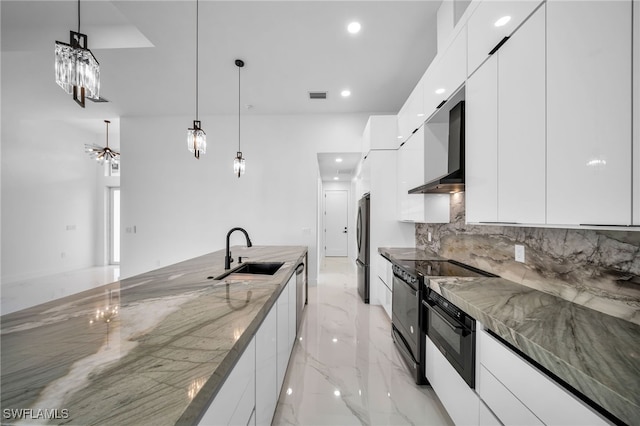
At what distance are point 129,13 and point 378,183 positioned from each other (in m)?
3.27

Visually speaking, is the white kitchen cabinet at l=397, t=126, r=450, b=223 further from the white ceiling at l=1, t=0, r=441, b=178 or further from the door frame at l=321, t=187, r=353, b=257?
the door frame at l=321, t=187, r=353, b=257

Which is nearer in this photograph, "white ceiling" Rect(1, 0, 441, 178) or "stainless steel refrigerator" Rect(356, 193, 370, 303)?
"white ceiling" Rect(1, 0, 441, 178)

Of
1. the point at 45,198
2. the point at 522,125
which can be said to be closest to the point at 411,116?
the point at 522,125

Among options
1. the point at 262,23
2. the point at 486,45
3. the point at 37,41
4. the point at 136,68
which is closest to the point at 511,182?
the point at 486,45

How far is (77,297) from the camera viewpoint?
1202mm

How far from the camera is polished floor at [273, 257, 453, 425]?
1590 millimetres

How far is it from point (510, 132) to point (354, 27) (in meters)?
1.97

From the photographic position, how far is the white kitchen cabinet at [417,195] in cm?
254

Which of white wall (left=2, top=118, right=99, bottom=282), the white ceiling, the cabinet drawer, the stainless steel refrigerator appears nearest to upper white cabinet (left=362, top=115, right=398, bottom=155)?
the white ceiling

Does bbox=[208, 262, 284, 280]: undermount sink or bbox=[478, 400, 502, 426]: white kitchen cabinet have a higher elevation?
bbox=[208, 262, 284, 280]: undermount sink

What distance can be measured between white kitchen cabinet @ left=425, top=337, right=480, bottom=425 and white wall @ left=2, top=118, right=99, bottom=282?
7468 mm

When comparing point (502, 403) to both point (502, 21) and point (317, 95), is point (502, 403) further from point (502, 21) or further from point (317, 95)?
point (317, 95)

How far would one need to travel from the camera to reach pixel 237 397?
839 millimetres

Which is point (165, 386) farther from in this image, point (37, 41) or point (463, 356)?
point (37, 41)
